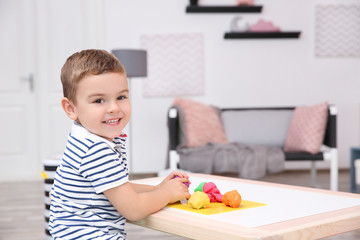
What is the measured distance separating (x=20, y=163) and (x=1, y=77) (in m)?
0.91

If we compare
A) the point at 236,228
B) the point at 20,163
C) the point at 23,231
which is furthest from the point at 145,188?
the point at 20,163

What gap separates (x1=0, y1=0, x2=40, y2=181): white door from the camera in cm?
487

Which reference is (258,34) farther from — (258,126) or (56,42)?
(56,42)

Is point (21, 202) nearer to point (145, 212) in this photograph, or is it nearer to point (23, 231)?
Answer: point (23, 231)

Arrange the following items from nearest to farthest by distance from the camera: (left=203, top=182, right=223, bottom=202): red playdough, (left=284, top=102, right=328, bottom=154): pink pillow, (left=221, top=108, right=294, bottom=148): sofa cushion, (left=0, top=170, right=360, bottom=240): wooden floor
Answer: (left=203, top=182, right=223, bottom=202): red playdough
(left=0, top=170, right=360, bottom=240): wooden floor
(left=284, top=102, right=328, bottom=154): pink pillow
(left=221, top=108, right=294, bottom=148): sofa cushion

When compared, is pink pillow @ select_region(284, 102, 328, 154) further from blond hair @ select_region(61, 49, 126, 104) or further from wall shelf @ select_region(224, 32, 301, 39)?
blond hair @ select_region(61, 49, 126, 104)

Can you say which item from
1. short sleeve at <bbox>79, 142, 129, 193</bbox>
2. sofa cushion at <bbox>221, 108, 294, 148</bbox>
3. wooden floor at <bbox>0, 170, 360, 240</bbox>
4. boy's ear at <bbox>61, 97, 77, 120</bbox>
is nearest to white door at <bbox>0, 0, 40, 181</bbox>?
wooden floor at <bbox>0, 170, 360, 240</bbox>

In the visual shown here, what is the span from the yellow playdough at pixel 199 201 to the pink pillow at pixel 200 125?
2.90 m

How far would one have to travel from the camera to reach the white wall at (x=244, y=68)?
4.90m

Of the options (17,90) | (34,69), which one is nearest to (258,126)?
(34,69)

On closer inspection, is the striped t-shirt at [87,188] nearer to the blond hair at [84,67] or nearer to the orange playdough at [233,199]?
the blond hair at [84,67]

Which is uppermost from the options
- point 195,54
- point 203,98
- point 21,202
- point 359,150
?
point 195,54

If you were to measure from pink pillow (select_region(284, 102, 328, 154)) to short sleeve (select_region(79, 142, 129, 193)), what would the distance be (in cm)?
304

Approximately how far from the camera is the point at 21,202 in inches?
147
